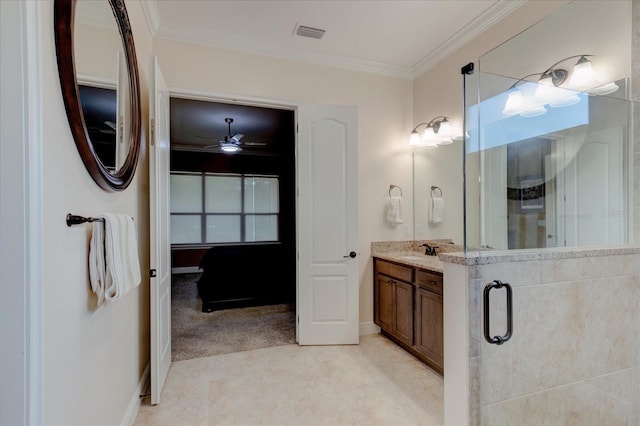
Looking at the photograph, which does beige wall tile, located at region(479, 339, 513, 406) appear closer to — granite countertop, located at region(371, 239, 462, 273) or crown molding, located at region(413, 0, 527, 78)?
granite countertop, located at region(371, 239, 462, 273)

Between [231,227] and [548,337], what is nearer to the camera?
[548,337]

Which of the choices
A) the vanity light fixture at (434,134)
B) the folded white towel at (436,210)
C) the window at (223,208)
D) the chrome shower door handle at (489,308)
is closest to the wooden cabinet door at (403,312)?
the folded white towel at (436,210)

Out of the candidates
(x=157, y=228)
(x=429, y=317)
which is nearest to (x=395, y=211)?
(x=429, y=317)

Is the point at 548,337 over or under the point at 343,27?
under

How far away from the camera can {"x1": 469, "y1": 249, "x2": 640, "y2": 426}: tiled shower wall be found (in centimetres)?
138

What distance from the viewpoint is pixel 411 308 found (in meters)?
2.75

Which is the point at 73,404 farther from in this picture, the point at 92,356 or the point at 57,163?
the point at 57,163

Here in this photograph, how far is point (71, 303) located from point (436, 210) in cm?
311

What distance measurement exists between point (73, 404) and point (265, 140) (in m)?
5.81

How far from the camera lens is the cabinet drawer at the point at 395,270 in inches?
110

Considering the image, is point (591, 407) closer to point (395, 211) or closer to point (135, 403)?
point (395, 211)

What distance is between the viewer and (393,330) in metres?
3.04

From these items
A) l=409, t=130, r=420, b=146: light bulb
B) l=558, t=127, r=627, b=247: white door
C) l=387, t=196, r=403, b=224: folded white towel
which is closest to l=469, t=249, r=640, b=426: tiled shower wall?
l=558, t=127, r=627, b=247: white door

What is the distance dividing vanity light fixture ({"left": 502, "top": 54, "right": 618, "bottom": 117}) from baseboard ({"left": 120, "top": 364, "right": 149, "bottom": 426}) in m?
3.20
